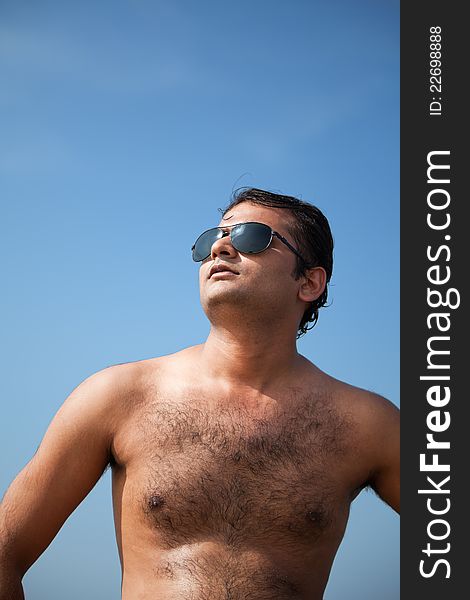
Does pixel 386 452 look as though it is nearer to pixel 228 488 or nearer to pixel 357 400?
pixel 357 400

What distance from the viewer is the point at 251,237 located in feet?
16.9

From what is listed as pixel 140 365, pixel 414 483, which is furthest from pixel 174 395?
pixel 414 483

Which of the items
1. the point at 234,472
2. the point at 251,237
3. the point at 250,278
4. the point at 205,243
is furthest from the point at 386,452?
the point at 205,243

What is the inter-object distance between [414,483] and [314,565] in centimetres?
94

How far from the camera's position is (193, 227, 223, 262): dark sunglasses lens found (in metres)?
5.23

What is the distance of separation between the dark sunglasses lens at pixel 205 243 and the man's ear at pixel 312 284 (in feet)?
2.54

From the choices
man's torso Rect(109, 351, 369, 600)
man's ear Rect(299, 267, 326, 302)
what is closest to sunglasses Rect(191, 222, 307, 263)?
man's ear Rect(299, 267, 326, 302)

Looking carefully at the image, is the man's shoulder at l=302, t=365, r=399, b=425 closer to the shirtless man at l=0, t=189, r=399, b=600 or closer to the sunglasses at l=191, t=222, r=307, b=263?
the shirtless man at l=0, t=189, r=399, b=600

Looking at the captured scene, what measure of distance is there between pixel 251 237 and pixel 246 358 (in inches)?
34.3

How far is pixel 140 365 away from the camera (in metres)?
5.01

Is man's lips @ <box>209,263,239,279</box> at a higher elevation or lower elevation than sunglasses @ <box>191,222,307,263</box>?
lower

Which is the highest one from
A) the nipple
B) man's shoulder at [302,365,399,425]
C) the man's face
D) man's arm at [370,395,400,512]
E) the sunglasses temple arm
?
the sunglasses temple arm

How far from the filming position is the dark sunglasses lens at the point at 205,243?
5.23 metres

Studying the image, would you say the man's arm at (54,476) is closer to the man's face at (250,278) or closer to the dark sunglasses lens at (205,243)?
the man's face at (250,278)
